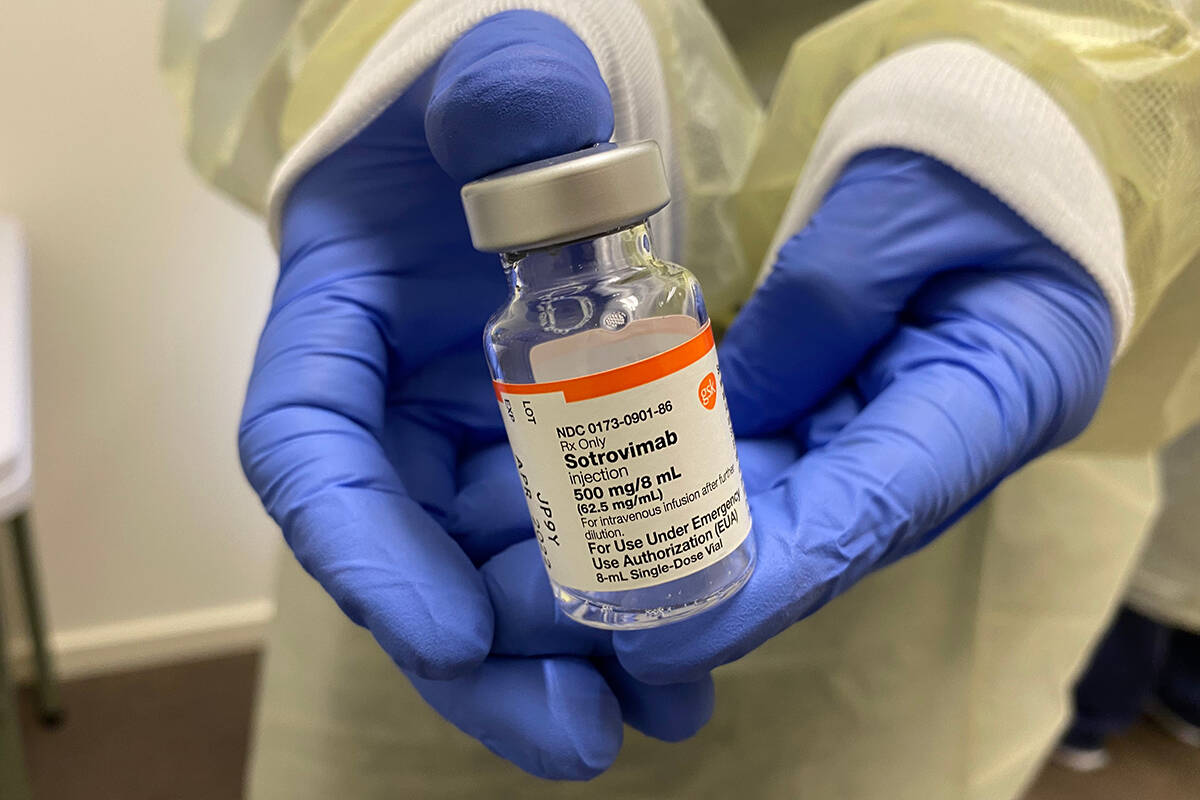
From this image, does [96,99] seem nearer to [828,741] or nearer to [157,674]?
[157,674]

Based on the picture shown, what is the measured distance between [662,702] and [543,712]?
0.21 ft

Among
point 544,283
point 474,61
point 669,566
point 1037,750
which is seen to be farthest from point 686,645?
point 1037,750

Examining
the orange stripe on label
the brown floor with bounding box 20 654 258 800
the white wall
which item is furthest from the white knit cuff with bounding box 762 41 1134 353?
the brown floor with bounding box 20 654 258 800

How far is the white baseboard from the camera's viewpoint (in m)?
1.25

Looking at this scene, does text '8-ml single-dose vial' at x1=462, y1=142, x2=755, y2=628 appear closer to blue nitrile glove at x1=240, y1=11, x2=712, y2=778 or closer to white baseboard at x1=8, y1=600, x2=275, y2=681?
blue nitrile glove at x1=240, y1=11, x2=712, y2=778

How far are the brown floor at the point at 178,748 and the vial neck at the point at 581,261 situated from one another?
83 cm

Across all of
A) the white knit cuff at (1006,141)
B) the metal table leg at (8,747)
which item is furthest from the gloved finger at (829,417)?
the metal table leg at (8,747)

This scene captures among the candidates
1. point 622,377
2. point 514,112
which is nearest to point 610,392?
point 622,377

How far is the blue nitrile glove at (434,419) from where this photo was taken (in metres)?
0.39

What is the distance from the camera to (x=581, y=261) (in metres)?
0.37

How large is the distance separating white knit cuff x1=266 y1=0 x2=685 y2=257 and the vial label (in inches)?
8.3

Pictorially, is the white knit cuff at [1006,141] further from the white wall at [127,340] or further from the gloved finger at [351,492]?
the white wall at [127,340]

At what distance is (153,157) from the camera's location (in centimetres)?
110

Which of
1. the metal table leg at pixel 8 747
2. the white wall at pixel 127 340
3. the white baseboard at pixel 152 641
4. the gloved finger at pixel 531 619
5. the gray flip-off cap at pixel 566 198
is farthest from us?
the white baseboard at pixel 152 641
